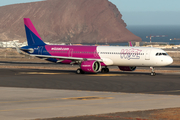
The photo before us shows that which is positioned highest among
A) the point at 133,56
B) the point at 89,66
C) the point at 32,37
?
the point at 32,37

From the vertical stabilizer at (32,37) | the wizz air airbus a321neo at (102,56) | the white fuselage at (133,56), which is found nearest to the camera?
the white fuselage at (133,56)

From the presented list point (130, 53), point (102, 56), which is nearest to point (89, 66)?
point (102, 56)

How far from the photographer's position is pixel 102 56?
171 feet

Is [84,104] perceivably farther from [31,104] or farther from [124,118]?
[124,118]

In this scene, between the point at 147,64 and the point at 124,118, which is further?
the point at 147,64

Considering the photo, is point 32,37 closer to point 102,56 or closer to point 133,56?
point 102,56

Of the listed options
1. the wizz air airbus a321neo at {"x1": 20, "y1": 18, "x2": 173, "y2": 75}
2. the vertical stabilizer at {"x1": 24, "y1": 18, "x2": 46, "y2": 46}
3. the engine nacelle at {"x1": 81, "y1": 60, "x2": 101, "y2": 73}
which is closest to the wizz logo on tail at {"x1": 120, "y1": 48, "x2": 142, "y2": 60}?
the wizz air airbus a321neo at {"x1": 20, "y1": 18, "x2": 173, "y2": 75}

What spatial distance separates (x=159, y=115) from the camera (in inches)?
740

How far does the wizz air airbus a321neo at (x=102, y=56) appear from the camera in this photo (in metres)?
49.0

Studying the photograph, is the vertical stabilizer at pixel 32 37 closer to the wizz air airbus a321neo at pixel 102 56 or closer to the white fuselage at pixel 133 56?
the wizz air airbus a321neo at pixel 102 56

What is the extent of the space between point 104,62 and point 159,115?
3316 cm

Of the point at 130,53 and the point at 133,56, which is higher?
the point at 130,53

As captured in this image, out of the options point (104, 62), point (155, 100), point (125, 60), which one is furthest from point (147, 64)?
point (155, 100)

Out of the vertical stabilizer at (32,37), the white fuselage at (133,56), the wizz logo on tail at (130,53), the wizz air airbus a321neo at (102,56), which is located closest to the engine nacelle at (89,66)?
the wizz air airbus a321neo at (102,56)
